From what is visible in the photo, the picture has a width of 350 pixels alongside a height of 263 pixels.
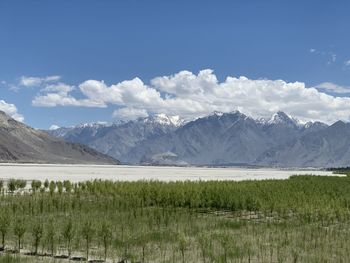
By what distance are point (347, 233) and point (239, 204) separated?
984 cm

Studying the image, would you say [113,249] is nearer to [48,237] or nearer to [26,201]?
[48,237]

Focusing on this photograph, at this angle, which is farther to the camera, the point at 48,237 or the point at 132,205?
the point at 132,205

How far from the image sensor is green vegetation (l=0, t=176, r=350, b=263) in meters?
17.8

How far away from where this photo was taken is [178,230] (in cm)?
2288

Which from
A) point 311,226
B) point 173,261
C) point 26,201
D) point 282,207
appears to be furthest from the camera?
point 26,201

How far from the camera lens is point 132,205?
3316 cm

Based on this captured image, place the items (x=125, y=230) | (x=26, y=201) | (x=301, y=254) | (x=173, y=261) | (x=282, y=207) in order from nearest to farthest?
1. (x=173, y=261)
2. (x=301, y=254)
3. (x=125, y=230)
4. (x=282, y=207)
5. (x=26, y=201)

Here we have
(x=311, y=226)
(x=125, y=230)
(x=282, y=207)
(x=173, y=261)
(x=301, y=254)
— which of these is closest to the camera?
(x=173, y=261)

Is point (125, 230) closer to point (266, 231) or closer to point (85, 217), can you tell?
point (85, 217)

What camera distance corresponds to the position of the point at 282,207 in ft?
99.7

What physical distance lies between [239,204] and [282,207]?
9.47ft

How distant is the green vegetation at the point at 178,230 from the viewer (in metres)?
17.8

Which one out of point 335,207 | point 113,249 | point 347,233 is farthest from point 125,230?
point 335,207

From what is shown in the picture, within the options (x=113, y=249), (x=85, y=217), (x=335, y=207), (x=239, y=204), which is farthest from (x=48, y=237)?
(x=335, y=207)
